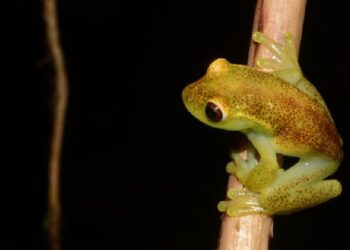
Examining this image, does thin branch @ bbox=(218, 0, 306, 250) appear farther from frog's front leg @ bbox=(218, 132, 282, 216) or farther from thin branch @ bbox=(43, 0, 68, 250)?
thin branch @ bbox=(43, 0, 68, 250)

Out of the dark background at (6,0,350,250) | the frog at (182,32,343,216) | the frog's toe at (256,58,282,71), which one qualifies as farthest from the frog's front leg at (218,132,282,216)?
the dark background at (6,0,350,250)

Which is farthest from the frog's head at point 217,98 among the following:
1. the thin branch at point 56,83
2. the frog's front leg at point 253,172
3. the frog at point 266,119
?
the thin branch at point 56,83

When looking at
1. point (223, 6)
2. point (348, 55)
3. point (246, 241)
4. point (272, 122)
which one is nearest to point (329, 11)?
point (348, 55)

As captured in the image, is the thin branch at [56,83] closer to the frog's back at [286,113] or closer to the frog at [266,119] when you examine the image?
the frog at [266,119]

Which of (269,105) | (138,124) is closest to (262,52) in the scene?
(269,105)

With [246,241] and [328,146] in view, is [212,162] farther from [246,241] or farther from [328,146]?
[246,241]
